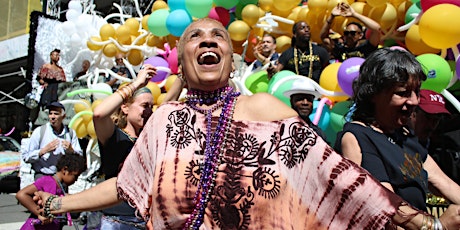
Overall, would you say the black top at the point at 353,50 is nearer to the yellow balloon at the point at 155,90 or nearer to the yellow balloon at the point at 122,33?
the yellow balloon at the point at 155,90

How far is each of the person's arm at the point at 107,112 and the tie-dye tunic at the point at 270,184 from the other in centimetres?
96

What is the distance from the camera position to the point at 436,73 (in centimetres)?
409

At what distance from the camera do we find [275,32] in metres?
6.24

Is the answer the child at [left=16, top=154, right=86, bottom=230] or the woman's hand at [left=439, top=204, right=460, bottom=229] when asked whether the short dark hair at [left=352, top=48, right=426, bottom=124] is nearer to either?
the woman's hand at [left=439, top=204, right=460, bottom=229]

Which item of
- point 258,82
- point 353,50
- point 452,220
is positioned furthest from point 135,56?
point 452,220

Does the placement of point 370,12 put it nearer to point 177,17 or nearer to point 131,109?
point 177,17

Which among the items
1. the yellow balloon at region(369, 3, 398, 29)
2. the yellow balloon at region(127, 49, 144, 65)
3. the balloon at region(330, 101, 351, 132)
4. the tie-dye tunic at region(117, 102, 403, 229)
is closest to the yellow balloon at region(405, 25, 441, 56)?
the yellow balloon at region(369, 3, 398, 29)

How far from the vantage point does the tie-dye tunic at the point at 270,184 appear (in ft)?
5.06

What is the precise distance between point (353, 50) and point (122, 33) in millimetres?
3663

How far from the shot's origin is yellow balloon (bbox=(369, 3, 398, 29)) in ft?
16.3

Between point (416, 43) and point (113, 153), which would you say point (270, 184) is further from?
point (416, 43)

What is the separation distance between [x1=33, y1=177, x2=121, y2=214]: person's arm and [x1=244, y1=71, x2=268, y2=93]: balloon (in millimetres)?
3475

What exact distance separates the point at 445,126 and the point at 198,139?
3915 mm

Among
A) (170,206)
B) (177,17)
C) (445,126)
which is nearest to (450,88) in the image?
(445,126)
